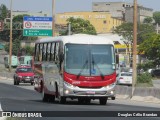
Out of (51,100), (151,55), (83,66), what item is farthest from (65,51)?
(151,55)

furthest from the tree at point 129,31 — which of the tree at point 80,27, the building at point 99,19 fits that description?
the building at point 99,19

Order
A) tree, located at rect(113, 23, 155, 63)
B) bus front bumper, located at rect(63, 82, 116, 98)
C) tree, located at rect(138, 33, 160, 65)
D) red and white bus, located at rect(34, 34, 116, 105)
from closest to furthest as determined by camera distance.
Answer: bus front bumper, located at rect(63, 82, 116, 98) → red and white bus, located at rect(34, 34, 116, 105) → tree, located at rect(138, 33, 160, 65) → tree, located at rect(113, 23, 155, 63)

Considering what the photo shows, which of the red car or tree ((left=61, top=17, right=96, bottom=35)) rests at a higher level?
tree ((left=61, top=17, right=96, bottom=35))

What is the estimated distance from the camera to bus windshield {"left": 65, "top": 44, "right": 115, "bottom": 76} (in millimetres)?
27234

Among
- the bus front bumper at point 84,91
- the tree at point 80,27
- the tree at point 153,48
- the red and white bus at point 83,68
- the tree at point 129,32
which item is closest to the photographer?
the bus front bumper at point 84,91

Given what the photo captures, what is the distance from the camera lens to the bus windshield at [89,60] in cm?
2723

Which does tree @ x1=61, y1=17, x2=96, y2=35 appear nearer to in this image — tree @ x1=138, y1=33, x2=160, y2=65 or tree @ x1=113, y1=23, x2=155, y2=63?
tree @ x1=113, y1=23, x2=155, y2=63

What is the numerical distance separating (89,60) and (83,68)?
0.47 meters

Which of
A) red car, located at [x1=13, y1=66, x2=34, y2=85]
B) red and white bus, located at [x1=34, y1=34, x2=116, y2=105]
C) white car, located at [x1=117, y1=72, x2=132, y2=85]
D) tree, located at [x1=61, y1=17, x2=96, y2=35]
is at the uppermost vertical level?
red and white bus, located at [x1=34, y1=34, x2=116, y2=105]

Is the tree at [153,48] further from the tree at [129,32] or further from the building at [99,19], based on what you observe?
the building at [99,19]

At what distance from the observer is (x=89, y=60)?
27.4 metres

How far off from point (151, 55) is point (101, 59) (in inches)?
2677

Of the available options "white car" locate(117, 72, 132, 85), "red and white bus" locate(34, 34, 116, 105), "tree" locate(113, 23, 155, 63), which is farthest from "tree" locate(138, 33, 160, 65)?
"red and white bus" locate(34, 34, 116, 105)

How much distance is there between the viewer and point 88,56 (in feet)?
90.1
